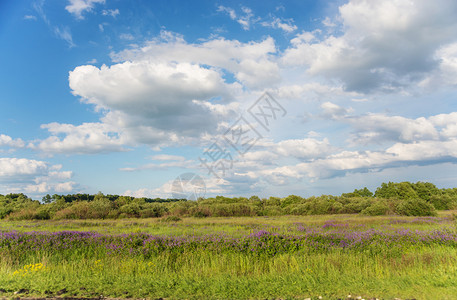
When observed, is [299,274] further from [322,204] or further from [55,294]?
[322,204]

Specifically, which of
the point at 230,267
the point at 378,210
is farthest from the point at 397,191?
the point at 230,267

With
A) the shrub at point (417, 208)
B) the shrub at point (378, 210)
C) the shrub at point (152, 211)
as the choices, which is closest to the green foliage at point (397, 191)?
the shrub at point (378, 210)

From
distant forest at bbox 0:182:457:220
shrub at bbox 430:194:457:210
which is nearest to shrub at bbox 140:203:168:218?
distant forest at bbox 0:182:457:220

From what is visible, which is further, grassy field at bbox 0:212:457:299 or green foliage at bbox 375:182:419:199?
green foliage at bbox 375:182:419:199

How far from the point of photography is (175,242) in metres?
11.9

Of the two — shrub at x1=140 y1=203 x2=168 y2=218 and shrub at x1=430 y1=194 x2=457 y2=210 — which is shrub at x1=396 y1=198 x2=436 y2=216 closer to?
shrub at x1=140 y1=203 x2=168 y2=218

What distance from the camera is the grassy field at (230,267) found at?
657 cm

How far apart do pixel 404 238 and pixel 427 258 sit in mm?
4329

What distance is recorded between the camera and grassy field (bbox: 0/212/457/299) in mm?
6566

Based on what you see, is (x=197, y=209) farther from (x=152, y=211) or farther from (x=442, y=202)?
(x=442, y=202)

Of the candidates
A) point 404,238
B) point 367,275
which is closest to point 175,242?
point 367,275

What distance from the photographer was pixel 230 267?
30.9ft

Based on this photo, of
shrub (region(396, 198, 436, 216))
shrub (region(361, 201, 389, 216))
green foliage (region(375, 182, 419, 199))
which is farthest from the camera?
green foliage (region(375, 182, 419, 199))

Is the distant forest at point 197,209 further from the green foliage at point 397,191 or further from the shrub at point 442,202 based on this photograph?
the green foliage at point 397,191
